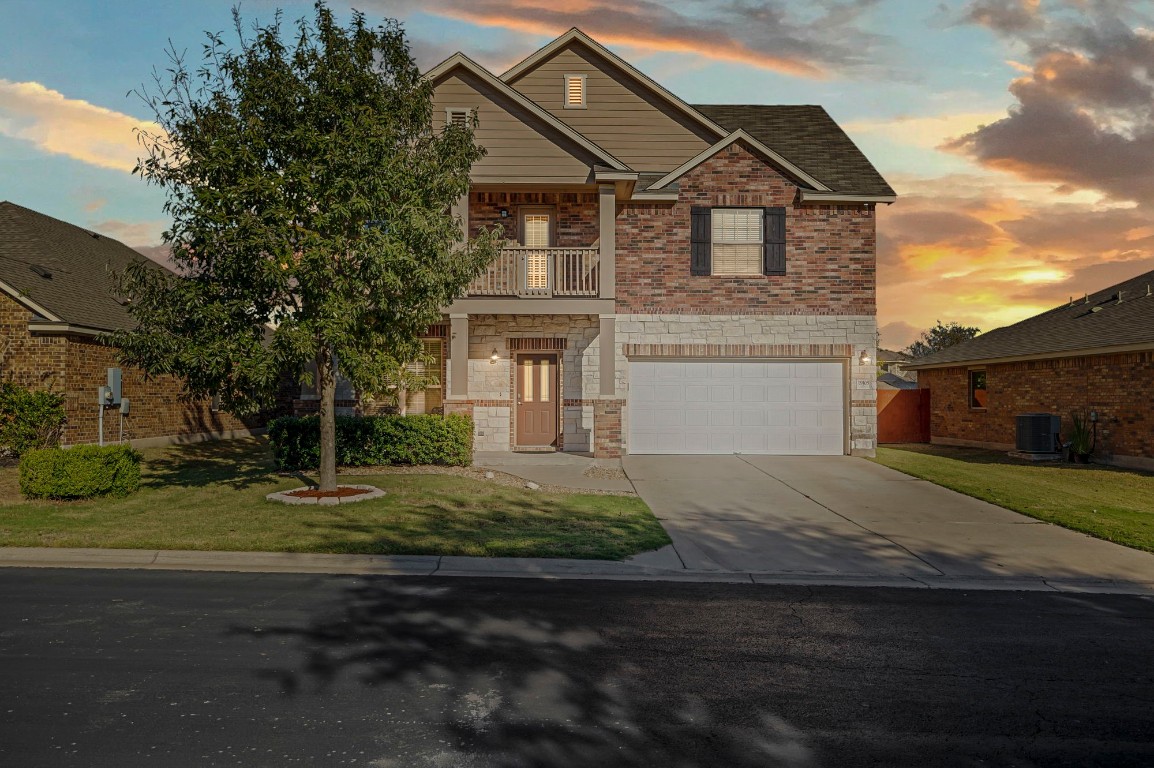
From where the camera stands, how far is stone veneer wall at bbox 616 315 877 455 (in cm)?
1955

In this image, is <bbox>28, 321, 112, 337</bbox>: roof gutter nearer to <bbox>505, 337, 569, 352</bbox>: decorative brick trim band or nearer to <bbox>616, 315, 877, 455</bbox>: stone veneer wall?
<bbox>505, 337, 569, 352</bbox>: decorative brick trim band

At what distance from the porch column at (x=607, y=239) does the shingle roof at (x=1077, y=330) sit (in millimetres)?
11800

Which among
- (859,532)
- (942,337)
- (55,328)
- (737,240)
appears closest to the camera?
(859,532)

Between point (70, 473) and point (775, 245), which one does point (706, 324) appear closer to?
point (775, 245)

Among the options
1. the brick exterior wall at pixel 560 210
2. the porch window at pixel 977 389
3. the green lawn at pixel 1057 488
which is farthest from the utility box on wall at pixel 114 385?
the porch window at pixel 977 389

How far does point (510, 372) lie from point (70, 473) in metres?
9.91

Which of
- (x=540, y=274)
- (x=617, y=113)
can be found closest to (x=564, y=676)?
(x=540, y=274)

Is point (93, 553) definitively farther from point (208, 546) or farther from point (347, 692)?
point (347, 692)

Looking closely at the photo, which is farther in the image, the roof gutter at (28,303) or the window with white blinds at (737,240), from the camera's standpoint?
the window with white blinds at (737,240)

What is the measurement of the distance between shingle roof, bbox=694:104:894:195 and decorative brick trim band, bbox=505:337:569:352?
7996 mm

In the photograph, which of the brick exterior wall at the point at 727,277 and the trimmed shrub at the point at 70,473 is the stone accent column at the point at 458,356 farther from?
the trimmed shrub at the point at 70,473

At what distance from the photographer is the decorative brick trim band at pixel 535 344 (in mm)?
19469

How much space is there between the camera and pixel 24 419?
56.7 feet

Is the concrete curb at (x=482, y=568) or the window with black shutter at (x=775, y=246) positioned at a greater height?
the window with black shutter at (x=775, y=246)
